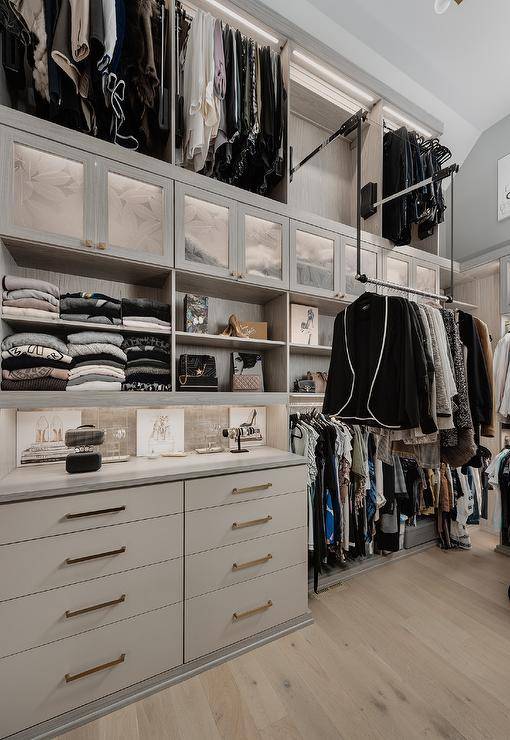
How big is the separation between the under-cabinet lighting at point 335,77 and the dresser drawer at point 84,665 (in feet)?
10.8

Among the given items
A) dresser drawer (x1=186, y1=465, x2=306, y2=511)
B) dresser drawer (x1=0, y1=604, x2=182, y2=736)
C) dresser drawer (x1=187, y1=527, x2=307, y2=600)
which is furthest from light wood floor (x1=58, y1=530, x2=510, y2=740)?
dresser drawer (x1=186, y1=465, x2=306, y2=511)

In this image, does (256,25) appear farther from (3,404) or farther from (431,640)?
(431,640)

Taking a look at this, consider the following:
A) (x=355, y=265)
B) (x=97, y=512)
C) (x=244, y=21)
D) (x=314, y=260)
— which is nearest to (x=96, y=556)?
(x=97, y=512)

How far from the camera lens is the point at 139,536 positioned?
149 cm

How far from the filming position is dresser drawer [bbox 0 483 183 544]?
4.22 ft

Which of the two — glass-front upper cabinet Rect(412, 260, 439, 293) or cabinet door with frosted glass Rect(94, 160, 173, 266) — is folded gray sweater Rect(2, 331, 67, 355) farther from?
glass-front upper cabinet Rect(412, 260, 439, 293)

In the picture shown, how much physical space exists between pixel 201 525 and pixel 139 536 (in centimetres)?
29

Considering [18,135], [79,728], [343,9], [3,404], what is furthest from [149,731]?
[343,9]

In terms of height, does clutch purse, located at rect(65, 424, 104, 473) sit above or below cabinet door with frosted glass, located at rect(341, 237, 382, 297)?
below

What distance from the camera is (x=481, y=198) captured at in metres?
3.39

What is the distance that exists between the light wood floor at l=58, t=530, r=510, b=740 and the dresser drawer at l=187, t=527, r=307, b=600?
39 centimetres

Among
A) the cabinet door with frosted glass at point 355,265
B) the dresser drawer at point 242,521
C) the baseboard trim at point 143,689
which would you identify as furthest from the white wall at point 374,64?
the baseboard trim at point 143,689

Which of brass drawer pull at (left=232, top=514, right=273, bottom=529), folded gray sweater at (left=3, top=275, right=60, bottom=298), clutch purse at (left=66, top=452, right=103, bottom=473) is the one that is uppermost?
folded gray sweater at (left=3, top=275, right=60, bottom=298)

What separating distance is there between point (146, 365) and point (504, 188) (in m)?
3.68
